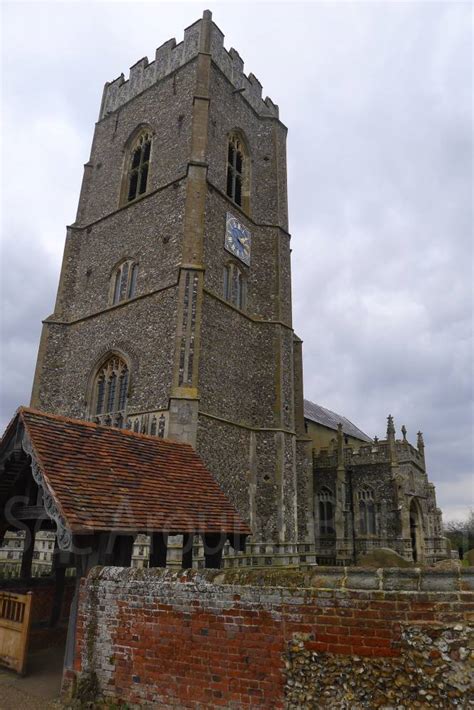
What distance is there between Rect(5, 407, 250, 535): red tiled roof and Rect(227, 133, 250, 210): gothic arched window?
13.7 m

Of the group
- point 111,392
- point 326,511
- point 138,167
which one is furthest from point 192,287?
point 326,511

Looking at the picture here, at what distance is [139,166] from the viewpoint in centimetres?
1933

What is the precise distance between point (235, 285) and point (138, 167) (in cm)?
706

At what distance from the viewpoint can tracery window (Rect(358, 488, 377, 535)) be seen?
22.2 meters

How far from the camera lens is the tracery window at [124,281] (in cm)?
1655

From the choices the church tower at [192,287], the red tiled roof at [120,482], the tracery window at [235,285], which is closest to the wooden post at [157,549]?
the red tiled roof at [120,482]

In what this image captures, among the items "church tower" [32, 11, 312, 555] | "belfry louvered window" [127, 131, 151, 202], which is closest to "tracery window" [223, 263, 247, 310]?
"church tower" [32, 11, 312, 555]

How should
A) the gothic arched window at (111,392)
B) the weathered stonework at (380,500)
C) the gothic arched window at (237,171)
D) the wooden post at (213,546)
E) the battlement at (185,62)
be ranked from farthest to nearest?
the weathered stonework at (380,500)
the battlement at (185,62)
the gothic arched window at (237,171)
the gothic arched window at (111,392)
the wooden post at (213,546)

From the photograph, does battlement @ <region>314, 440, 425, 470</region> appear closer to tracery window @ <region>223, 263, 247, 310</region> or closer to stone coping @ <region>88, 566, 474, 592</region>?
tracery window @ <region>223, 263, 247, 310</region>

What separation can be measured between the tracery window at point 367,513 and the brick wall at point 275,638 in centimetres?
1972

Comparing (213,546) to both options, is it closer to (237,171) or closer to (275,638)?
(275,638)

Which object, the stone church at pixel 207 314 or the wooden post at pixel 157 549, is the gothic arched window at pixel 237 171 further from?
the wooden post at pixel 157 549

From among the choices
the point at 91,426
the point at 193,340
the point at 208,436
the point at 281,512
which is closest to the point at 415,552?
the point at 281,512

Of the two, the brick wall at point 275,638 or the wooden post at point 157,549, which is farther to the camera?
the wooden post at point 157,549
